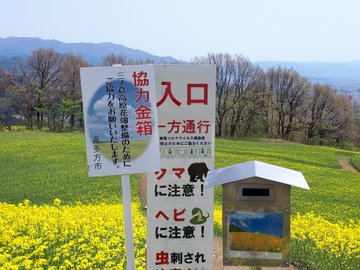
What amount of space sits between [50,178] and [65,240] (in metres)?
11.7

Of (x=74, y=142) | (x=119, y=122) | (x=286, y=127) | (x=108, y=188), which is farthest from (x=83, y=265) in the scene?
(x=286, y=127)

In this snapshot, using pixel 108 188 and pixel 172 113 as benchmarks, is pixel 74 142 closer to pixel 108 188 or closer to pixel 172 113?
pixel 108 188

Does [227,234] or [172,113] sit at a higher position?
[172,113]

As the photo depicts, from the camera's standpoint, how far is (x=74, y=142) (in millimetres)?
32406

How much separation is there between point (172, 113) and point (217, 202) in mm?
10383

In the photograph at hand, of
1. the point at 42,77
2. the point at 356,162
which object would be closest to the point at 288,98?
the point at 356,162

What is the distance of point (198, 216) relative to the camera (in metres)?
6.07

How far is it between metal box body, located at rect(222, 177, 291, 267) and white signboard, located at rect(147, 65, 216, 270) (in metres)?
1.48

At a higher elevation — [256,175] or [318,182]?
[256,175]

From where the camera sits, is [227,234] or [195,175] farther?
[195,175]

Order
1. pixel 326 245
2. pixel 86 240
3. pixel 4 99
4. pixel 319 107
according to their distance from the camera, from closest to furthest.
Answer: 1. pixel 86 240
2. pixel 326 245
3. pixel 4 99
4. pixel 319 107

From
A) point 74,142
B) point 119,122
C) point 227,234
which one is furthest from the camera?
point 74,142

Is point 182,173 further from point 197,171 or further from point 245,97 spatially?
point 245,97

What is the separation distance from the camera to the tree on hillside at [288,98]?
5938 cm
